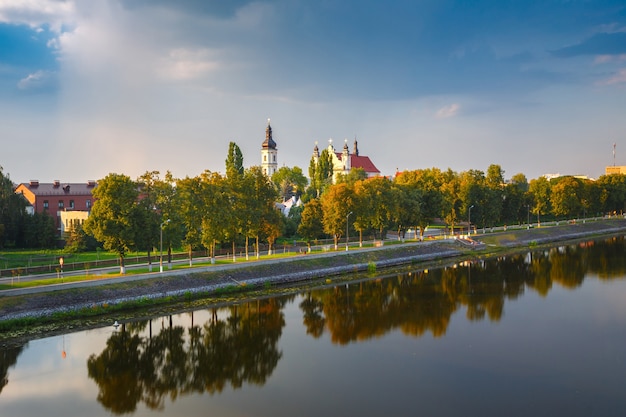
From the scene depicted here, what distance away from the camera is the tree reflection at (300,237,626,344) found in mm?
35844

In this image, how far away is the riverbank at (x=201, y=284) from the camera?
34.7 meters

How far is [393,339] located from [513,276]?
90.3 feet

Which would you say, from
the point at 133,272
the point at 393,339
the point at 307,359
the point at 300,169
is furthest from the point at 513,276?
the point at 300,169

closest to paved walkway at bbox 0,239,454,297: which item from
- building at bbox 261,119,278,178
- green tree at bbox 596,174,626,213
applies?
green tree at bbox 596,174,626,213

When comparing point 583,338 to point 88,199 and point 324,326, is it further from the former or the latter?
point 88,199

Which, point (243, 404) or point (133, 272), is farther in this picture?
point (133, 272)

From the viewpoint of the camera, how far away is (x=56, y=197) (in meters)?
75.3

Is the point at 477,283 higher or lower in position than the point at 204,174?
lower

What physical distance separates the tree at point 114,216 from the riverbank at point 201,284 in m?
3.41

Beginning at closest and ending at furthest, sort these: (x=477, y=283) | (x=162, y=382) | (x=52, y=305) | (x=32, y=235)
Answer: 1. (x=162, y=382)
2. (x=52, y=305)
3. (x=477, y=283)
4. (x=32, y=235)

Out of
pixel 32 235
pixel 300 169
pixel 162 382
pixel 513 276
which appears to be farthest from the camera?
pixel 300 169

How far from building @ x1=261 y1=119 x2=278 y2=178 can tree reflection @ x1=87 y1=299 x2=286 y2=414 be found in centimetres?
11534

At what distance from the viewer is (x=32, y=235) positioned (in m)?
63.2

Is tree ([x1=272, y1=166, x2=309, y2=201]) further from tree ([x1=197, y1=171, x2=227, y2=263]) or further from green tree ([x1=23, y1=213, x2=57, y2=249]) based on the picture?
tree ([x1=197, y1=171, x2=227, y2=263])
